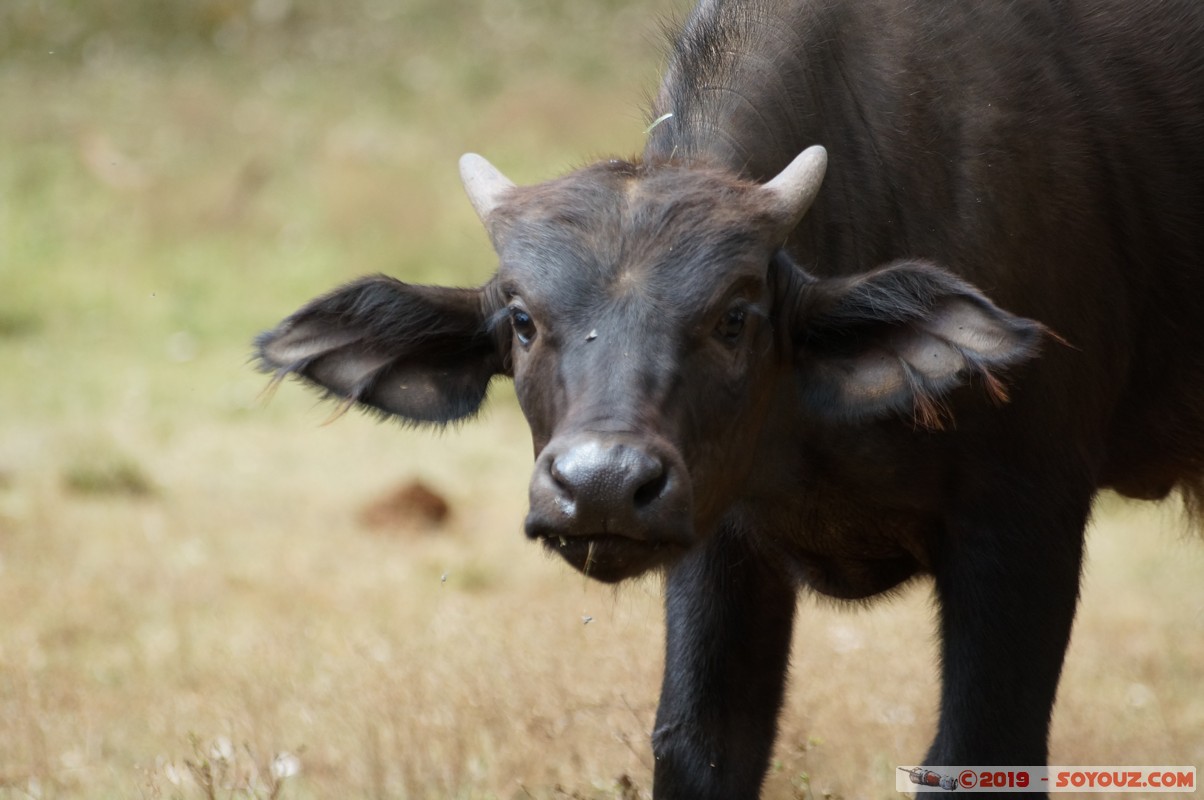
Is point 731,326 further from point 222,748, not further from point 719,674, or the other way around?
point 222,748

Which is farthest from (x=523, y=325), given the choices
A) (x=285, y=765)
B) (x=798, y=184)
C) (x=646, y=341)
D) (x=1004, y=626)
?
(x=285, y=765)

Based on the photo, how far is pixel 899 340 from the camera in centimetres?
393

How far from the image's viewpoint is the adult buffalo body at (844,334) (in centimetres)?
363

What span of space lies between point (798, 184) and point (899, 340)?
45 cm

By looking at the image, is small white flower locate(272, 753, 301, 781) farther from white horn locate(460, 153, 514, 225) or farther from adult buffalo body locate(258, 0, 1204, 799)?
white horn locate(460, 153, 514, 225)

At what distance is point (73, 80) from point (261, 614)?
15594 mm

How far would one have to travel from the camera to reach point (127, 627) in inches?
285

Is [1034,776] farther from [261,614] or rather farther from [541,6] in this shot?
[541,6]

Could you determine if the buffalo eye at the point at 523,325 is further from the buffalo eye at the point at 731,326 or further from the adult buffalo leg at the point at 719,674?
the adult buffalo leg at the point at 719,674

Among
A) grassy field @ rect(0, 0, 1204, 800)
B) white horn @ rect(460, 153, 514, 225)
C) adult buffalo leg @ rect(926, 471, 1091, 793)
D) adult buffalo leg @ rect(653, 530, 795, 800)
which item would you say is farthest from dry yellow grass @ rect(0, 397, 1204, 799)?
white horn @ rect(460, 153, 514, 225)

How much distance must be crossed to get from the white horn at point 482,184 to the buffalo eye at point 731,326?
704 millimetres

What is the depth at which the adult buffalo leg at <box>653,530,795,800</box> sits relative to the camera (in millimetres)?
4562

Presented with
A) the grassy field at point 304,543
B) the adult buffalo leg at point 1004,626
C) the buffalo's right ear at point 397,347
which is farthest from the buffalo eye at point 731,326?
the grassy field at point 304,543

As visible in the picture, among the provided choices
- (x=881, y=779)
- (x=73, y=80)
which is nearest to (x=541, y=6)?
(x=73, y=80)
